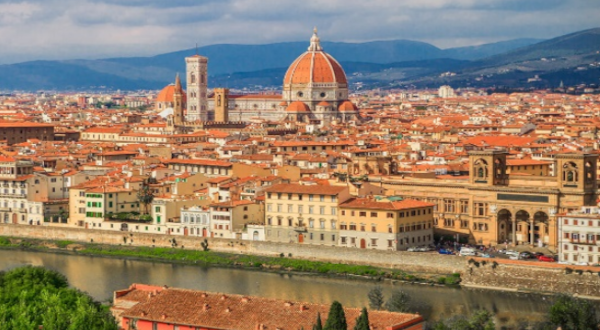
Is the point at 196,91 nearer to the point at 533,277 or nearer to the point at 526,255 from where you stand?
the point at 526,255

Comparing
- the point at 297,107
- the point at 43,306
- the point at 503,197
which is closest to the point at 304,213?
the point at 503,197

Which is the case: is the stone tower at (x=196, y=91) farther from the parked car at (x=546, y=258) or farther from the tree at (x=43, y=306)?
the tree at (x=43, y=306)

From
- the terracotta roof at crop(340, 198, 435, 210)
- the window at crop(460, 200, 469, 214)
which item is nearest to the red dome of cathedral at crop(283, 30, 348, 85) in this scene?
the window at crop(460, 200, 469, 214)

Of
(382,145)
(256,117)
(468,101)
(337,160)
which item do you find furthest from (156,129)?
(468,101)

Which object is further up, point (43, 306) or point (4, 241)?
point (43, 306)

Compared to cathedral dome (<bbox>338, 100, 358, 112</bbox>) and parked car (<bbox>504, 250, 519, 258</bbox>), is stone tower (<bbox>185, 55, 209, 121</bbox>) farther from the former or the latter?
parked car (<bbox>504, 250, 519, 258</bbox>)

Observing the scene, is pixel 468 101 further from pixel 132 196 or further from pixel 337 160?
pixel 132 196

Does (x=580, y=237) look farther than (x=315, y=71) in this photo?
No
